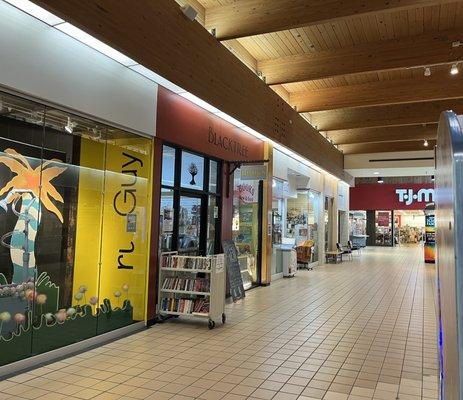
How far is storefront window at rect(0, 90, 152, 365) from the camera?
4.42 m

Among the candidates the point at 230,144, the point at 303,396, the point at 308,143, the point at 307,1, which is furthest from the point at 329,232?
the point at 303,396

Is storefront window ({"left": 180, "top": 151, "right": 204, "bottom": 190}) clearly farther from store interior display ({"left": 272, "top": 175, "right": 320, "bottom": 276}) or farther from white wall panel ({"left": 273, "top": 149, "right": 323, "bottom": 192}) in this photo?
store interior display ({"left": 272, "top": 175, "right": 320, "bottom": 276})

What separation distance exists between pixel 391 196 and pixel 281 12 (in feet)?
72.9

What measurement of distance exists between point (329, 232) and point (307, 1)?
13342 millimetres

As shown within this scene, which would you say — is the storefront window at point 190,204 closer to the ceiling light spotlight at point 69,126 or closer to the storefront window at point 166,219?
the storefront window at point 166,219

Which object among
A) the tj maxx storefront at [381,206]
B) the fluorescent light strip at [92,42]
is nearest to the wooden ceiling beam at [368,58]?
the fluorescent light strip at [92,42]

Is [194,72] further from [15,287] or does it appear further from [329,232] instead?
[329,232]

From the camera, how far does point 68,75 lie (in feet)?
14.6

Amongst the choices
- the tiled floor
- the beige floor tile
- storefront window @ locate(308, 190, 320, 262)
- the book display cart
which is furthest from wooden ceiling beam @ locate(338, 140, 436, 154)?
the beige floor tile

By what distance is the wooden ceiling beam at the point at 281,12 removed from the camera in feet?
17.5

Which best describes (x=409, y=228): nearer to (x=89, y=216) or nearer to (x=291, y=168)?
(x=291, y=168)

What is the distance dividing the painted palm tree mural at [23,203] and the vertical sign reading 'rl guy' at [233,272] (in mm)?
3698

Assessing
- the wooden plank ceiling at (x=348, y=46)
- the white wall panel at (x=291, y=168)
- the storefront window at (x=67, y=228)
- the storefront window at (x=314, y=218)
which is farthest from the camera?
the storefront window at (x=314, y=218)

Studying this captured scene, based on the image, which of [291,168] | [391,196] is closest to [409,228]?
[391,196]
